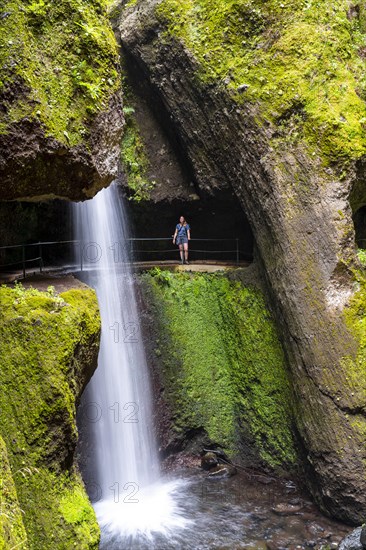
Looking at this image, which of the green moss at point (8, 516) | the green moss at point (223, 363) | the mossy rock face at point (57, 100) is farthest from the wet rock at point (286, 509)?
the mossy rock face at point (57, 100)

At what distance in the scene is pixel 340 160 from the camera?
34.8 feet

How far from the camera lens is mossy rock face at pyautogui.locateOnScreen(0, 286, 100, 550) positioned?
21.0 feet

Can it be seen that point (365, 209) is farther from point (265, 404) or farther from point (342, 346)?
point (265, 404)

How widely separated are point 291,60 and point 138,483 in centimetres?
948

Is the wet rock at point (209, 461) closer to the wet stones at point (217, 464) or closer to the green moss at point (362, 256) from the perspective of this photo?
the wet stones at point (217, 464)

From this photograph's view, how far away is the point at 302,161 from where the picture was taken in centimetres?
1079

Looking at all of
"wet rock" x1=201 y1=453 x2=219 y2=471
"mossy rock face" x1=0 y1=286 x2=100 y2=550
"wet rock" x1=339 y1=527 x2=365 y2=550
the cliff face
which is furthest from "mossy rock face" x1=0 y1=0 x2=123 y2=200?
"wet rock" x1=339 y1=527 x2=365 y2=550

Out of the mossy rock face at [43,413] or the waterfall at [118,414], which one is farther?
the waterfall at [118,414]

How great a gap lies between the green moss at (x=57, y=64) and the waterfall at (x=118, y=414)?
4.97 metres

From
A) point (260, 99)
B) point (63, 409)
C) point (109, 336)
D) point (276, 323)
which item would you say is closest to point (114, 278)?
point (109, 336)

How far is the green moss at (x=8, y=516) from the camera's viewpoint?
4055 mm

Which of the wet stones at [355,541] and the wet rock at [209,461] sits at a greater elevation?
the wet rock at [209,461]

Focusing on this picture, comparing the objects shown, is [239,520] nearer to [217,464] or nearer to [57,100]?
[217,464]

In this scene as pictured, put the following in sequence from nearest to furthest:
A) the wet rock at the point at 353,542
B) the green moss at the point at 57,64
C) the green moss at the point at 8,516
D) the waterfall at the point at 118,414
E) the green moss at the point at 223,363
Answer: the green moss at the point at 8,516, the green moss at the point at 57,64, the wet rock at the point at 353,542, the waterfall at the point at 118,414, the green moss at the point at 223,363
